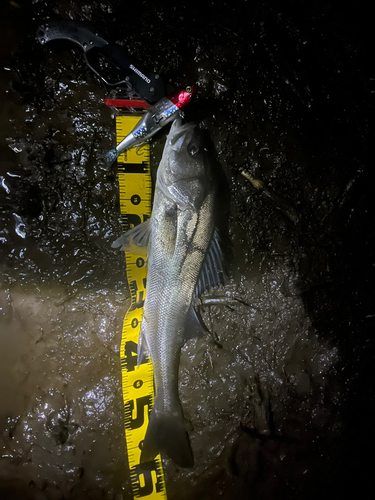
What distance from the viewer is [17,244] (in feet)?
6.80

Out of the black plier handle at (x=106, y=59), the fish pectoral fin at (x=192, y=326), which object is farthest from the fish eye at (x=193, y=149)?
the fish pectoral fin at (x=192, y=326)

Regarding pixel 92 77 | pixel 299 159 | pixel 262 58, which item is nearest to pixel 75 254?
pixel 92 77

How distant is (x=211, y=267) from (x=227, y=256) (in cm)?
29

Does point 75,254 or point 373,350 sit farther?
point 373,350

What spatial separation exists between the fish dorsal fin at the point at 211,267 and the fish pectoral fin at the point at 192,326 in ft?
0.48

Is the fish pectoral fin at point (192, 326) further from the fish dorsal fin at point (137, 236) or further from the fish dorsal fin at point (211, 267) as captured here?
the fish dorsal fin at point (137, 236)

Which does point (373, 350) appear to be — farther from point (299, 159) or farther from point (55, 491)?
point (55, 491)

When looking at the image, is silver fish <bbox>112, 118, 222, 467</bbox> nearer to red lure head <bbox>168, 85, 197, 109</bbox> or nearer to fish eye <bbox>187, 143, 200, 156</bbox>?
fish eye <bbox>187, 143, 200, 156</bbox>

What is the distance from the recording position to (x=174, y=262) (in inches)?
75.2

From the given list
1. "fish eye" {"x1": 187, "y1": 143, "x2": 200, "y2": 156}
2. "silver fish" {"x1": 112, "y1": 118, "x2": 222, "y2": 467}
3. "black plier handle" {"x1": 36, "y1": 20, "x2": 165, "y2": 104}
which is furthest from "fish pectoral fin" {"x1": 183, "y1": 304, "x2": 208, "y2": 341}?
"black plier handle" {"x1": 36, "y1": 20, "x2": 165, "y2": 104}

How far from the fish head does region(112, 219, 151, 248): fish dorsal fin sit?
284mm

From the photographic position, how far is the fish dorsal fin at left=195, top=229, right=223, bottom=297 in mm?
1992

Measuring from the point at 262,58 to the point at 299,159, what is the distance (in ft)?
2.77

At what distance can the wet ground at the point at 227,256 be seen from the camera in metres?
2.02
